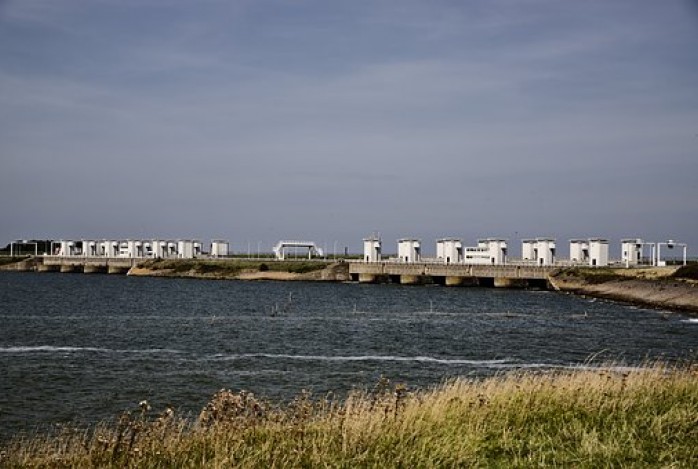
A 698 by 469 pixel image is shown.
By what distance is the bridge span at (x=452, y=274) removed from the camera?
334ft

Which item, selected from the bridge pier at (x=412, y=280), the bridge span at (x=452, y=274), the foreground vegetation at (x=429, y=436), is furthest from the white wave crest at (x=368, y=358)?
the bridge pier at (x=412, y=280)

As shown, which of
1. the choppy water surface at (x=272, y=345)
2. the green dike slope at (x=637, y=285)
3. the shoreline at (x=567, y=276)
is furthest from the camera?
the shoreline at (x=567, y=276)

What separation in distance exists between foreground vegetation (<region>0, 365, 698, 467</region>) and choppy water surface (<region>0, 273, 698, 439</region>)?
605 centimetres

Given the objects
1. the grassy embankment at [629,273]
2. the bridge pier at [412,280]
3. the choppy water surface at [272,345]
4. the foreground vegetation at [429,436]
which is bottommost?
the choppy water surface at [272,345]

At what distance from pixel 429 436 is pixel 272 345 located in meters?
29.6

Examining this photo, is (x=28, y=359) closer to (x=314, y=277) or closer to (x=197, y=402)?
(x=197, y=402)

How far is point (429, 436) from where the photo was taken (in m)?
12.1

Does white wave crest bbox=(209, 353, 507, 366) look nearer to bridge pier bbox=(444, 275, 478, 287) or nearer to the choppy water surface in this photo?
the choppy water surface

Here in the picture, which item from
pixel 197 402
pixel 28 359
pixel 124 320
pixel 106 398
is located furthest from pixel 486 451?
pixel 124 320

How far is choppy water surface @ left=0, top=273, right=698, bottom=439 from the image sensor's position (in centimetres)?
2691

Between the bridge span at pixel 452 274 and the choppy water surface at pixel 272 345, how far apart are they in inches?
933

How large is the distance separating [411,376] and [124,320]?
31460 mm

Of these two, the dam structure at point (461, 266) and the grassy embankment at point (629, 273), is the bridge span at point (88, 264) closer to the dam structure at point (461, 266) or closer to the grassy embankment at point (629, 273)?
the dam structure at point (461, 266)

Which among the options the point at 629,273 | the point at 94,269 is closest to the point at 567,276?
the point at 629,273
